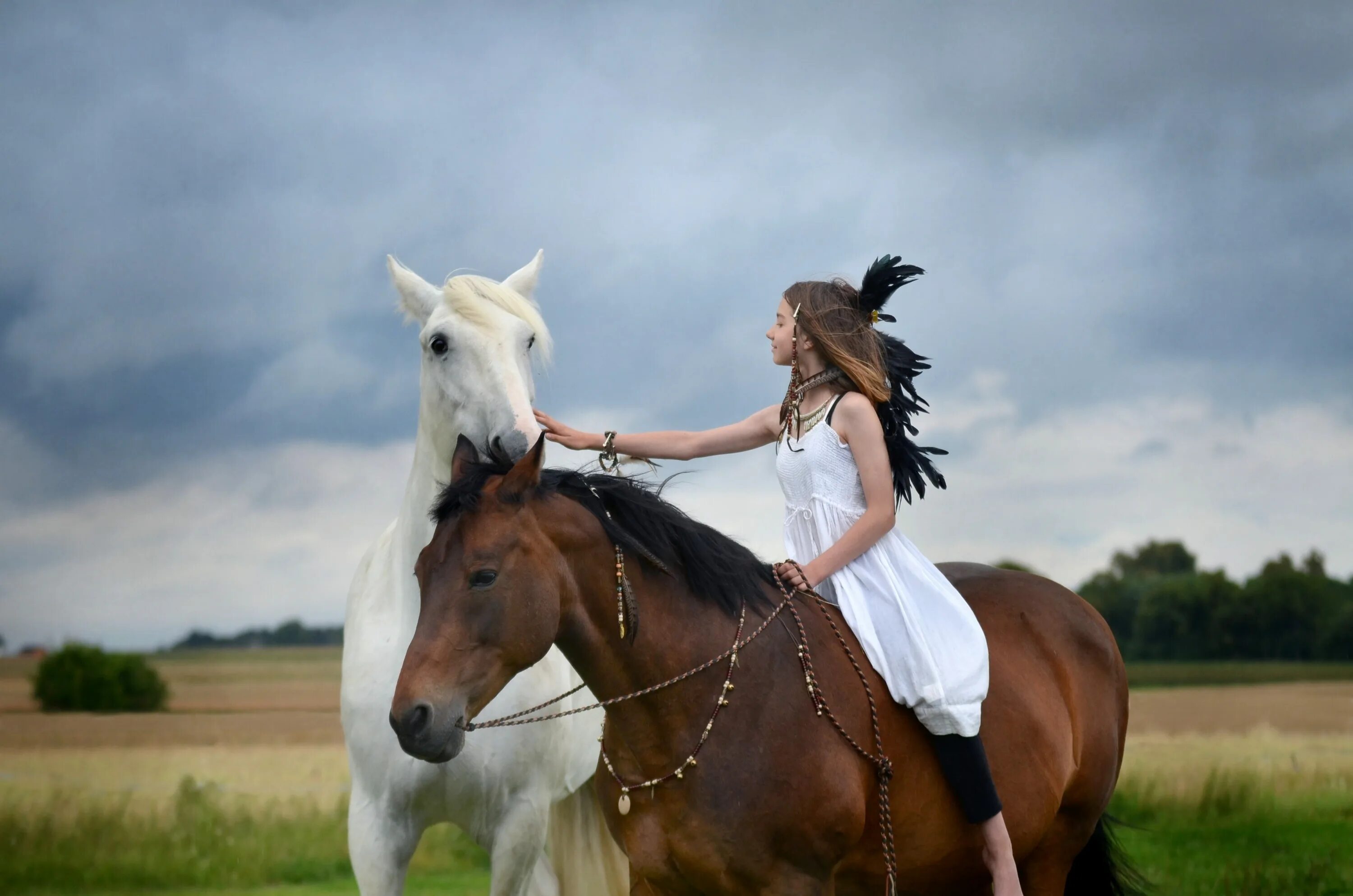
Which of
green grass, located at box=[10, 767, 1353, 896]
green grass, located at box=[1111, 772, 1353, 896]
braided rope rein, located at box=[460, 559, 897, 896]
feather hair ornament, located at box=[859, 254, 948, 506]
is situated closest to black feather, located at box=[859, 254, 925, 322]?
feather hair ornament, located at box=[859, 254, 948, 506]

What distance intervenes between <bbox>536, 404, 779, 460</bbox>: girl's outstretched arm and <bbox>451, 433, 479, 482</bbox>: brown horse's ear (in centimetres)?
91

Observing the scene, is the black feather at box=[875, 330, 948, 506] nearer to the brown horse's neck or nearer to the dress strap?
the dress strap

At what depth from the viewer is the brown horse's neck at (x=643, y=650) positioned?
3.08m

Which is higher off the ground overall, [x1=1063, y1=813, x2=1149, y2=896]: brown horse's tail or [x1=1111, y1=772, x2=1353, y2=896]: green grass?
[x1=1063, y1=813, x2=1149, y2=896]: brown horse's tail

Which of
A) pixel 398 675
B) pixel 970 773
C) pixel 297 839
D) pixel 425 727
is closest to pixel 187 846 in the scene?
pixel 297 839

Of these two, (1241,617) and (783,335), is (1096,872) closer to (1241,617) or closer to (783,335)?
(783,335)

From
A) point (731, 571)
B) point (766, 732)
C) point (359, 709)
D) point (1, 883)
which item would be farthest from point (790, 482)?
point (1, 883)

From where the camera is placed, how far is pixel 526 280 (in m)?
4.98

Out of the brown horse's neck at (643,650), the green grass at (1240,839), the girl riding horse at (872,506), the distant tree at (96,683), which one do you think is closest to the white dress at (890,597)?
the girl riding horse at (872,506)

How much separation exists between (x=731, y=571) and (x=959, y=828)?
1.20m

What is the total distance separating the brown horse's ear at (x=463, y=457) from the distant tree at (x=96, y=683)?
1168 centimetres

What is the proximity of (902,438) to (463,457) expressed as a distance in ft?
5.36

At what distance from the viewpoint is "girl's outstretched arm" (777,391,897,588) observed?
3650mm

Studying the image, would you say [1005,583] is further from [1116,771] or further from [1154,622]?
[1154,622]
